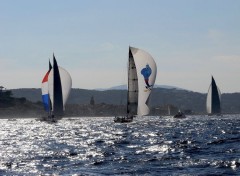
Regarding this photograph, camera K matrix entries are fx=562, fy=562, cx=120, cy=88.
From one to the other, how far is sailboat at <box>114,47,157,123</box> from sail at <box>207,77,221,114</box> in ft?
274

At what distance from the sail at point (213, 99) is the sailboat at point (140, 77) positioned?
83.6 metres

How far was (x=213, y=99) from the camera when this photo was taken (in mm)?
184125

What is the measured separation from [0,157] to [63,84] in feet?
290

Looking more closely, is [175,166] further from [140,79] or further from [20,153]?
[140,79]

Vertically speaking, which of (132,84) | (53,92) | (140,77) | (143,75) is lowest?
(53,92)

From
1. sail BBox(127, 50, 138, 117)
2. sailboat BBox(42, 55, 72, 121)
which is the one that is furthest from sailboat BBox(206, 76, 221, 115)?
sail BBox(127, 50, 138, 117)

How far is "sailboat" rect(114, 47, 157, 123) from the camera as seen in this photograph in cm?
9556

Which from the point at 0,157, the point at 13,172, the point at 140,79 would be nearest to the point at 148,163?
the point at 13,172

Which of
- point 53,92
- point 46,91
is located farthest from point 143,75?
point 46,91

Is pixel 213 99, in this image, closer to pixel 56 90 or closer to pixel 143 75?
pixel 56 90

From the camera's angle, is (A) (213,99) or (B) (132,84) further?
(A) (213,99)

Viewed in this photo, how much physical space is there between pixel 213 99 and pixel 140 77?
9262cm

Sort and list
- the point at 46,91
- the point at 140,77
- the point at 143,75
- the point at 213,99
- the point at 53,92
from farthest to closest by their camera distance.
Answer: the point at 213,99
the point at 46,91
the point at 53,92
the point at 140,77
the point at 143,75

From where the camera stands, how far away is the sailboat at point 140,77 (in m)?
95.6
